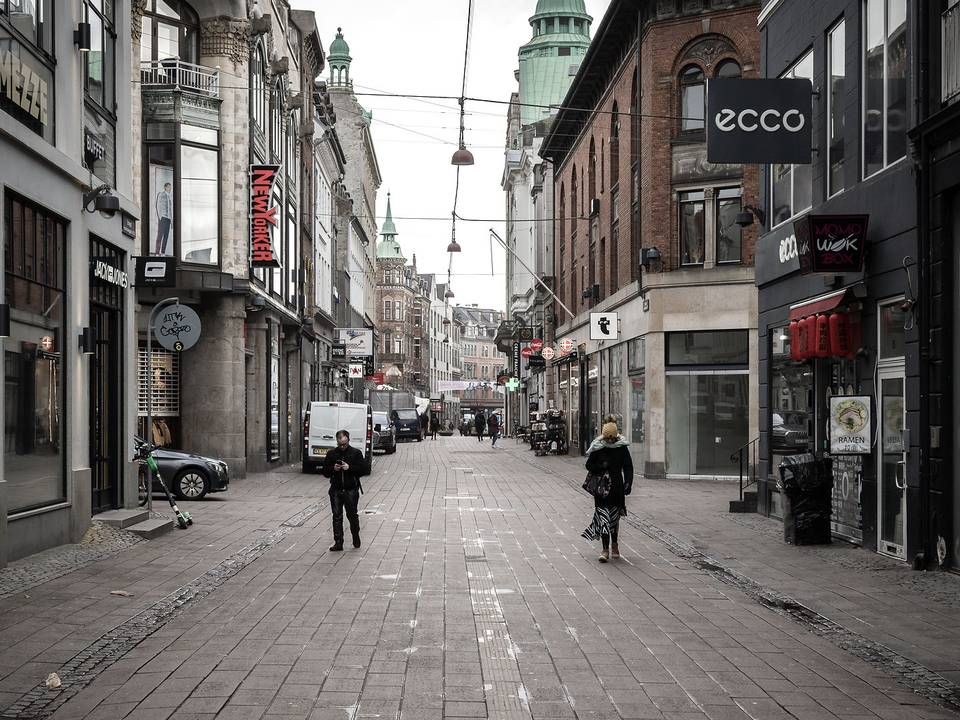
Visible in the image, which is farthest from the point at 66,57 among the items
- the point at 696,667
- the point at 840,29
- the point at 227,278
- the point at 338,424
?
the point at 338,424

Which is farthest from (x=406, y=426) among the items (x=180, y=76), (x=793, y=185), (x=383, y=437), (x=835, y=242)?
(x=835, y=242)

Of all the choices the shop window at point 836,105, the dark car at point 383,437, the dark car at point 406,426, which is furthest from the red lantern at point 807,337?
the dark car at point 406,426

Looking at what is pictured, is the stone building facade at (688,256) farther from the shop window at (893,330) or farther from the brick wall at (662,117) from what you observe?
the shop window at (893,330)

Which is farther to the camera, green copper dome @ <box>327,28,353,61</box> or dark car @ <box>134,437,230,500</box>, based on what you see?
green copper dome @ <box>327,28,353,61</box>

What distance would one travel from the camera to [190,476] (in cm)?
2322

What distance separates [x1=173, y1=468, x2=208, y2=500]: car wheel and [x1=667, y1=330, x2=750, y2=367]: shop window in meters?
13.5

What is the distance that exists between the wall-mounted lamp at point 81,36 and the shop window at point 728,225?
18.8m

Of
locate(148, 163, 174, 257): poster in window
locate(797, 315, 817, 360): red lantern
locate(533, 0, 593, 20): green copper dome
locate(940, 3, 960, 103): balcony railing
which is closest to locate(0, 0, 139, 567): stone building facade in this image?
locate(797, 315, 817, 360): red lantern

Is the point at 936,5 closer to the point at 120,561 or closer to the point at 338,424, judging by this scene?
the point at 120,561

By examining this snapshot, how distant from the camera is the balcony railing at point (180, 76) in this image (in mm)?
29781

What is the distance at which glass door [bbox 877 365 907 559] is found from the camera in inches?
550

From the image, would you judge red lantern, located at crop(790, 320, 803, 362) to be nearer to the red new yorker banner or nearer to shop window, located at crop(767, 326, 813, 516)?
shop window, located at crop(767, 326, 813, 516)

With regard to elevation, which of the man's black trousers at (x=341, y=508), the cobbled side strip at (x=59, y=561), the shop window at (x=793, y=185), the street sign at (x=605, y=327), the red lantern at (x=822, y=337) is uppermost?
the shop window at (x=793, y=185)

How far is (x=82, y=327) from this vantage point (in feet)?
51.9
